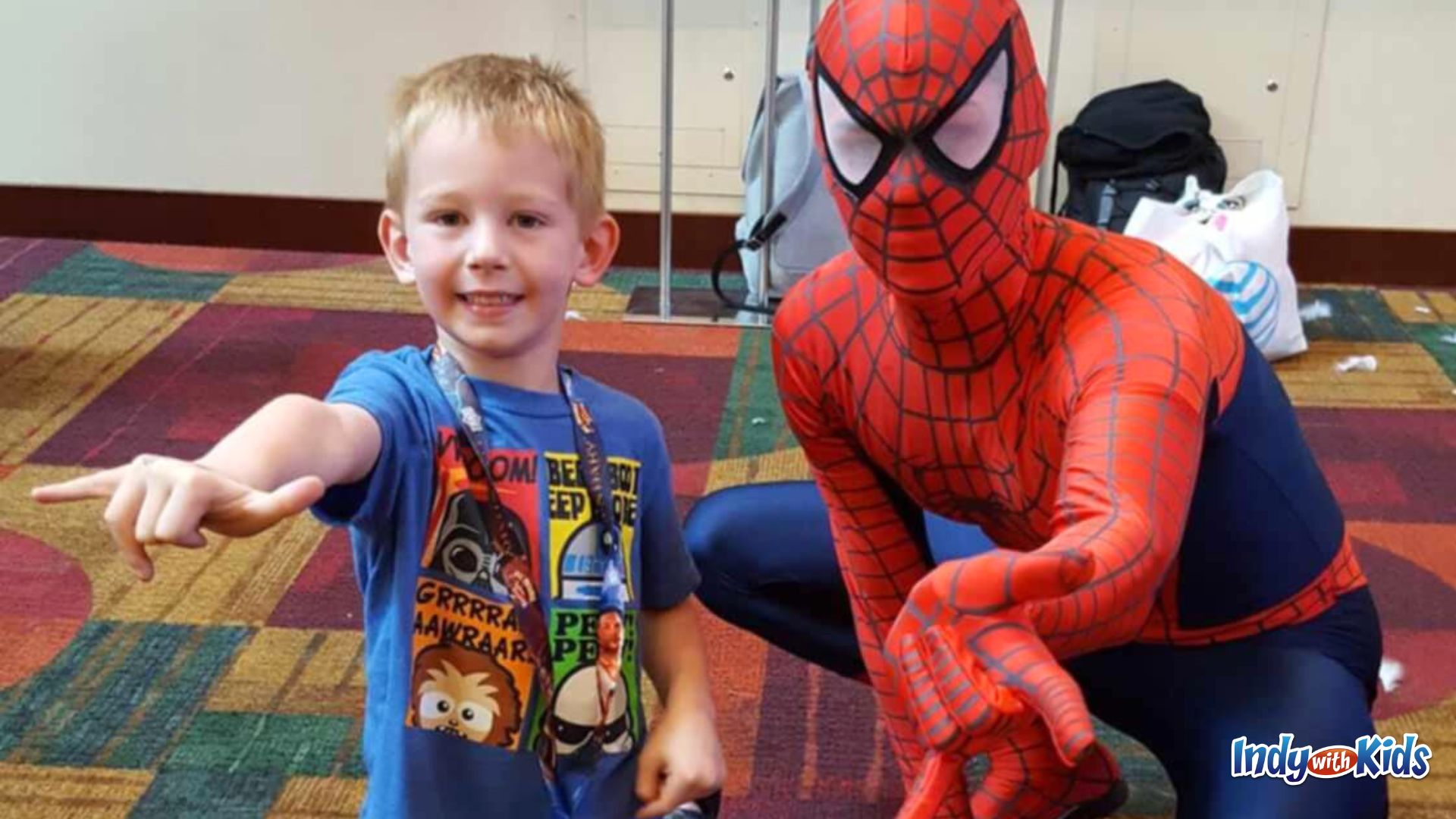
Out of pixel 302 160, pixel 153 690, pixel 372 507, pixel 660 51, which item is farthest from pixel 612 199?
pixel 372 507

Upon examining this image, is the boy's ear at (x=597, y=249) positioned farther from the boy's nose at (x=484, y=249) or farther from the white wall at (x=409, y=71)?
the white wall at (x=409, y=71)

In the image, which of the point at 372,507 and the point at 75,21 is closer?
the point at 372,507

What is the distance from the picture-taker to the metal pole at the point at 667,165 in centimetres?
277

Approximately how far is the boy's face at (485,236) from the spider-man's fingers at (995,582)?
0.35 m

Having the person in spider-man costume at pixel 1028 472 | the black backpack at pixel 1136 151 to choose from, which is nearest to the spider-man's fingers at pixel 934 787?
the person in spider-man costume at pixel 1028 472

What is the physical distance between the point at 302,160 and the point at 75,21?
54cm

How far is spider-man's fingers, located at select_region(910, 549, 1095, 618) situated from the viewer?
0.76m

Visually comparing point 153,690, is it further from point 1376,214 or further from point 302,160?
point 1376,214

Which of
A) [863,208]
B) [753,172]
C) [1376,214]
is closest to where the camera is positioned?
[863,208]

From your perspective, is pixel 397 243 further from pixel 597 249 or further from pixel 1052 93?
pixel 1052 93

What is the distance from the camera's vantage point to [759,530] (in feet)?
4.88

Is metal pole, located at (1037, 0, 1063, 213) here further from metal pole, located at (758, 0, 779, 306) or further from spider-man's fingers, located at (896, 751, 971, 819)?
spider-man's fingers, located at (896, 751, 971, 819)

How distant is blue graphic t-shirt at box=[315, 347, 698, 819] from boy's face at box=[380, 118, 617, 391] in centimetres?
5

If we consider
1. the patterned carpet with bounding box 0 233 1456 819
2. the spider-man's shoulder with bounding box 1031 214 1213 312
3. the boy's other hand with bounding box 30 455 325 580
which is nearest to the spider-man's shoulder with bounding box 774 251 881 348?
the spider-man's shoulder with bounding box 1031 214 1213 312
